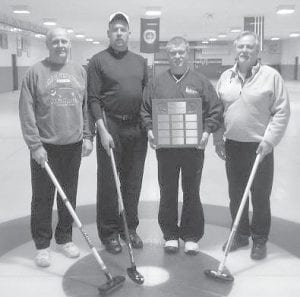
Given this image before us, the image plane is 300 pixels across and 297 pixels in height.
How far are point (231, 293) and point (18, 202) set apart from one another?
257 centimetres

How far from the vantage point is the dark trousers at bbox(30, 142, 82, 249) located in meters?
2.95

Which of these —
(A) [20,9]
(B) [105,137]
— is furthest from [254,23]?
(B) [105,137]

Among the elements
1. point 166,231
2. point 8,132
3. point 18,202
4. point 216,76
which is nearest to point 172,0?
point 8,132

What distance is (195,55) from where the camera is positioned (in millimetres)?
33562

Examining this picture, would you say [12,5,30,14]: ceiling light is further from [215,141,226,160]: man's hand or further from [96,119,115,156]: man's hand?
[215,141,226,160]: man's hand

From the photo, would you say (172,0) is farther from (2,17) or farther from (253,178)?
(253,178)

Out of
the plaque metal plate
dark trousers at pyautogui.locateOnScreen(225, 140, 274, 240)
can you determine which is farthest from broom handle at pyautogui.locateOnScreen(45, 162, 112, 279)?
dark trousers at pyautogui.locateOnScreen(225, 140, 274, 240)

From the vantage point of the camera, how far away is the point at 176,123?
3.03 metres

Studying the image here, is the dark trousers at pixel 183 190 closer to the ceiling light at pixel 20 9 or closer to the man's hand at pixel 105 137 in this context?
the man's hand at pixel 105 137

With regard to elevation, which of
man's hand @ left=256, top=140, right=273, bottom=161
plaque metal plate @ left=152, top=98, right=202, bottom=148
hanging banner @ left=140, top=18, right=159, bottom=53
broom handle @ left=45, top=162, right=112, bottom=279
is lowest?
broom handle @ left=45, top=162, right=112, bottom=279

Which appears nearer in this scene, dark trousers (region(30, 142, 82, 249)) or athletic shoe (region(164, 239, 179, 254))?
dark trousers (region(30, 142, 82, 249))

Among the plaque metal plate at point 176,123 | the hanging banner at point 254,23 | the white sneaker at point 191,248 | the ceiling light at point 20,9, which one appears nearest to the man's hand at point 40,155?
the plaque metal plate at point 176,123

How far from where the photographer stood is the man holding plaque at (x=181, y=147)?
9.73 feet

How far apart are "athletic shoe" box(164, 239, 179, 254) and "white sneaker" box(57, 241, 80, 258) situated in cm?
66
